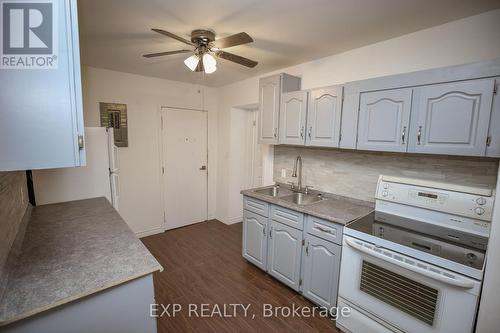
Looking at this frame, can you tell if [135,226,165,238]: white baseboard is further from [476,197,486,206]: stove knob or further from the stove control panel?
[476,197,486,206]: stove knob

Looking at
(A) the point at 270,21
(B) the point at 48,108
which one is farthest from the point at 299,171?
(B) the point at 48,108

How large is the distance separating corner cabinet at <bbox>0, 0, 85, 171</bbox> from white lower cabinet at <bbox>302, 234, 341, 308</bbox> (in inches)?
70.9

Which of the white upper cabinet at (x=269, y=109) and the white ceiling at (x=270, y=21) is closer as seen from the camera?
the white ceiling at (x=270, y=21)

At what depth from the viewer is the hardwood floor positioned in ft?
6.32

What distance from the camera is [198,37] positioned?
1.84 metres

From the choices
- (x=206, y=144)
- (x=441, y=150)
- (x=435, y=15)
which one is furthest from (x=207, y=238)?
(x=435, y=15)

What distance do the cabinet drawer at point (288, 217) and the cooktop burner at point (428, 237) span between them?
1.48 feet

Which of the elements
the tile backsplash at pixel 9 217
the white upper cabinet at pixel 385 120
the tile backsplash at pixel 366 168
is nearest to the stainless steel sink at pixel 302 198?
the tile backsplash at pixel 366 168

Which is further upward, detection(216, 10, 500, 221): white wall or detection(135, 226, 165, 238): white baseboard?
detection(216, 10, 500, 221): white wall

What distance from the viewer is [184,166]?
3.81 meters

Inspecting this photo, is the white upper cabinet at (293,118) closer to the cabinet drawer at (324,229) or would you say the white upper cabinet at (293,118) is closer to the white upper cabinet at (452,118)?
the cabinet drawer at (324,229)

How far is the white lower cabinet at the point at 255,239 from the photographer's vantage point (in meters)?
2.52

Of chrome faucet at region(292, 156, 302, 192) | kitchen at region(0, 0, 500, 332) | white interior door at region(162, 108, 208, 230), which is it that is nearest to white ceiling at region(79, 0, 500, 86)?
kitchen at region(0, 0, 500, 332)

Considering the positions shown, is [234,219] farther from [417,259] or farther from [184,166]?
[417,259]
